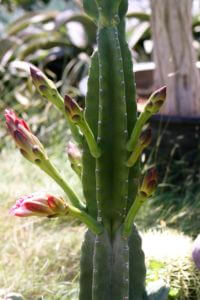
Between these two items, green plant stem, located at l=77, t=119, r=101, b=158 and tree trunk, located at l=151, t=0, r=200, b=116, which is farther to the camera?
tree trunk, located at l=151, t=0, r=200, b=116

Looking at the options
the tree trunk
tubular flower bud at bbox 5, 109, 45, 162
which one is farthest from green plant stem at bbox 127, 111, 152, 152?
the tree trunk

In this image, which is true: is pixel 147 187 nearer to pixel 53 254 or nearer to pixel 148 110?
pixel 148 110

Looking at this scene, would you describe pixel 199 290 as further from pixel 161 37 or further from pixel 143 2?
pixel 143 2

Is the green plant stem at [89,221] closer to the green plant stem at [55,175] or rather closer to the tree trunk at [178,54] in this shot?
the green plant stem at [55,175]

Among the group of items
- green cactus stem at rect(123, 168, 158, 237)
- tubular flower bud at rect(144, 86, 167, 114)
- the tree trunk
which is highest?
the tree trunk

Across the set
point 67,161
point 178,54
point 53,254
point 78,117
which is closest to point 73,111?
point 78,117

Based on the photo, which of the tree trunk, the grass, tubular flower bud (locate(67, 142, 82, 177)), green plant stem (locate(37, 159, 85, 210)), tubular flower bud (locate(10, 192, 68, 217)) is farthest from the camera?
the tree trunk

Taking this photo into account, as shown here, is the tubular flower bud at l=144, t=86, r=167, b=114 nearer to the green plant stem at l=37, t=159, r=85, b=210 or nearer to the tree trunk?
the green plant stem at l=37, t=159, r=85, b=210

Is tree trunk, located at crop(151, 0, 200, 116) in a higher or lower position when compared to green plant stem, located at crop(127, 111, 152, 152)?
higher

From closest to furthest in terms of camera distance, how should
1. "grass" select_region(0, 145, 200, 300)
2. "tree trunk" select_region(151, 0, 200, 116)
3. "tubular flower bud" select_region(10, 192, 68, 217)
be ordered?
"tubular flower bud" select_region(10, 192, 68, 217), "grass" select_region(0, 145, 200, 300), "tree trunk" select_region(151, 0, 200, 116)
